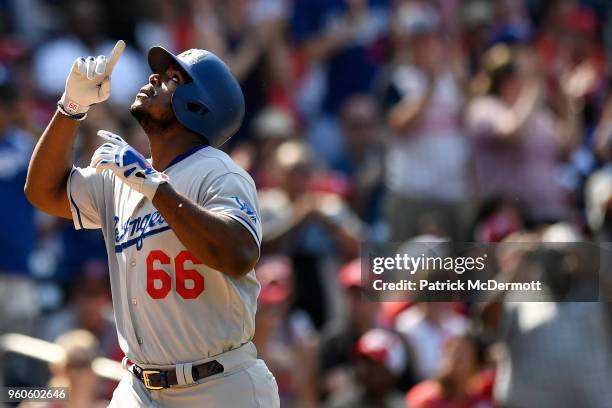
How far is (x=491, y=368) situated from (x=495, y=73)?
111 inches

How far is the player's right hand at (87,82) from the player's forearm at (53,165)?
0.06 meters

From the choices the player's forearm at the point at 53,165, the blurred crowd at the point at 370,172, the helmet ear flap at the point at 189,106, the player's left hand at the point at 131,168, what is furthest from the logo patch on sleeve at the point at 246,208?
the blurred crowd at the point at 370,172

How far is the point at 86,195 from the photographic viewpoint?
13.7 feet

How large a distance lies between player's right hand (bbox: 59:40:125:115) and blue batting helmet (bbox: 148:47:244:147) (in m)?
0.15

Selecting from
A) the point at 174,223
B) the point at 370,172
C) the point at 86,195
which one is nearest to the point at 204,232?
the point at 174,223

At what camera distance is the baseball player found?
366 centimetres

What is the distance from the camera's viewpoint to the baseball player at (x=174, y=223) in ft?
12.0

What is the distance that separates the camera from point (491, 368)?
6906 millimetres

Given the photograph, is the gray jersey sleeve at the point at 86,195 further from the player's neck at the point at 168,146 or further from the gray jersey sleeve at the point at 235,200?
the gray jersey sleeve at the point at 235,200

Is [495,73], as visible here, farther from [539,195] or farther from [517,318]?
[517,318]

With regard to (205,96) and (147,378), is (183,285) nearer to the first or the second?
(147,378)

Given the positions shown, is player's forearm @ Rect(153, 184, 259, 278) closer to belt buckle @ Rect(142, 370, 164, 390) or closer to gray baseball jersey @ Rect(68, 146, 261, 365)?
gray baseball jersey @ Rect(68, 146, 261, 365)

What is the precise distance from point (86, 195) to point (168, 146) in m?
0.34

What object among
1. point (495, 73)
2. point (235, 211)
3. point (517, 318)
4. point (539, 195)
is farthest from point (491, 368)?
point (235, 211)
